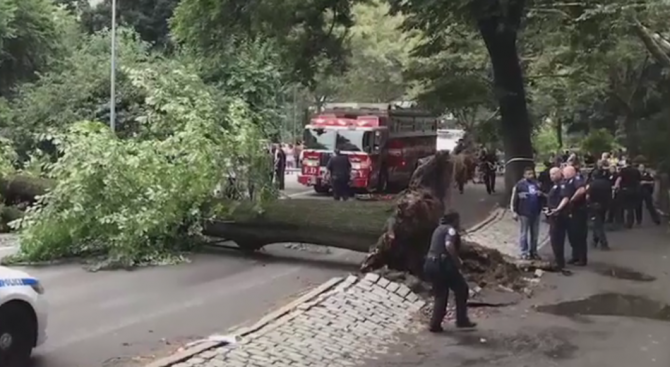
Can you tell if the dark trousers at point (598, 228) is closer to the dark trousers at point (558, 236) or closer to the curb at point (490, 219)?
the curb at point (490, 219)

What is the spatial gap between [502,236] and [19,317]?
13113 mm

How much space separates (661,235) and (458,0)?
715 centimetres

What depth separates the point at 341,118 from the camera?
3186 centimetres

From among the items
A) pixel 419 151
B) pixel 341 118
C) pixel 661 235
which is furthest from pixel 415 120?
pixel 661 235

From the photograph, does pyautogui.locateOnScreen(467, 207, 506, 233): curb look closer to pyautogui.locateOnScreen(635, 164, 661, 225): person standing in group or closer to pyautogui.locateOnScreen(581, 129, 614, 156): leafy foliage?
pyautogui.locateOnScreen(635, 164, 661, 225): person standing in group

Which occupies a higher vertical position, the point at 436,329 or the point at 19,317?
the point at 19,317

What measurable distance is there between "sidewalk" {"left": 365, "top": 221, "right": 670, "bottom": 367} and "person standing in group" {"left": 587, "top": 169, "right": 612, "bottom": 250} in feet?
10.2

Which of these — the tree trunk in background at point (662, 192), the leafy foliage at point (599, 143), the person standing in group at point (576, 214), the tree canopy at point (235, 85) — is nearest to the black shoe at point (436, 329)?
the tree canopy at point (235, 85)

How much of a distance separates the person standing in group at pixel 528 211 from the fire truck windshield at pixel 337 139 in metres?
15.4

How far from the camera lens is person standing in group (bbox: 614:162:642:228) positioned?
23000 mm

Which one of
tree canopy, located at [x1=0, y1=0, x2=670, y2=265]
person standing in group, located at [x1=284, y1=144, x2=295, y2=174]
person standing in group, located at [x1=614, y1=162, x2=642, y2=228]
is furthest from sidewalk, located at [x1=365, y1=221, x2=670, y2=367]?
person standing in group, located at [x1=284, y1=144, x2=295, y2=174]

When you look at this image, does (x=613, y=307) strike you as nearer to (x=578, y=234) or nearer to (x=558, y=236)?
(x=558, y=236)

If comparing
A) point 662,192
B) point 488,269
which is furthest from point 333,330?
point 662,192

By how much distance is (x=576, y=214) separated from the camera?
16234 mm
